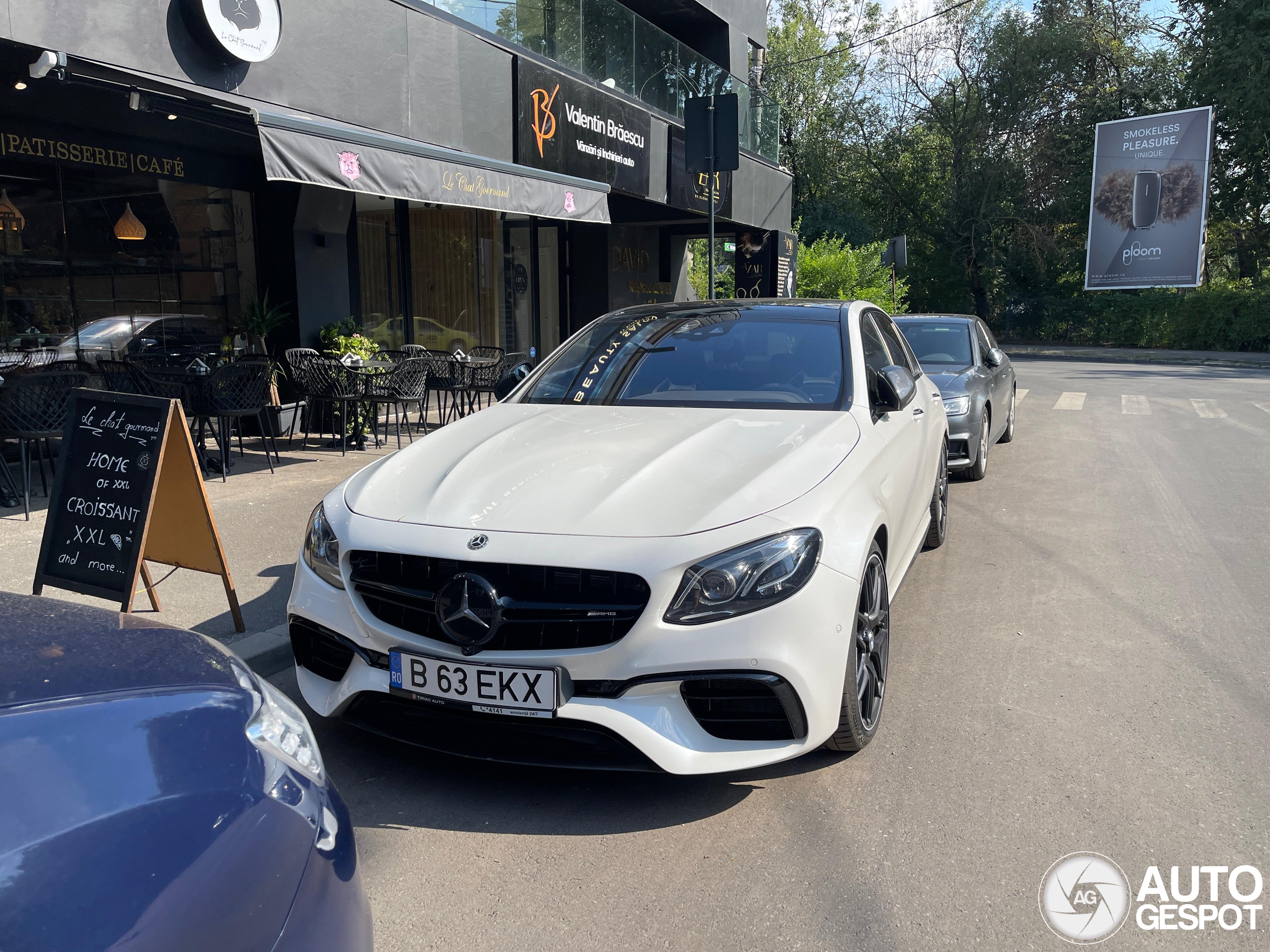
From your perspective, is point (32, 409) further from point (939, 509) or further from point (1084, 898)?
point (1084, 898)

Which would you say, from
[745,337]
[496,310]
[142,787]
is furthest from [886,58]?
[142,787]

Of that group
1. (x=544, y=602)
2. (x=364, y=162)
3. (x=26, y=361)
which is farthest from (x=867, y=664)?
(x=26, y=361)

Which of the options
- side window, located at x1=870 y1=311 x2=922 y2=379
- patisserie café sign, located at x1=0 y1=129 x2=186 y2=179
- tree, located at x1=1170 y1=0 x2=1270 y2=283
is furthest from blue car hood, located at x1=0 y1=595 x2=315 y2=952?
tree, located at x1=1170 y1=0 x2=1270 y2=283

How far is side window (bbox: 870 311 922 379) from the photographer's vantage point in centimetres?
545

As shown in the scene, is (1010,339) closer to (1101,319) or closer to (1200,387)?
(1101,319)

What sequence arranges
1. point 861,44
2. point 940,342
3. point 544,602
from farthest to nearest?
point 861,44
point 940,342
point 544,602

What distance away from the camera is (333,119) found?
856 centimetres

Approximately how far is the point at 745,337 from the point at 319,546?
2260 millimetres

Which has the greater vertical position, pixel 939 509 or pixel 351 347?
pixel 351 347

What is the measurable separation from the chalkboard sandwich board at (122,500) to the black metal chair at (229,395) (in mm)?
3561

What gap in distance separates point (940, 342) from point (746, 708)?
7674 millimetres

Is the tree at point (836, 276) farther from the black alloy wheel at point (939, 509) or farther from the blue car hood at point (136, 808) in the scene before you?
the blue car hood at point (136, 808)

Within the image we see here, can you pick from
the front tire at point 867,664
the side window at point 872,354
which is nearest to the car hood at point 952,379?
the side window at point 872,354

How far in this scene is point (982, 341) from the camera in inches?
398
